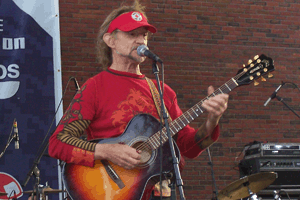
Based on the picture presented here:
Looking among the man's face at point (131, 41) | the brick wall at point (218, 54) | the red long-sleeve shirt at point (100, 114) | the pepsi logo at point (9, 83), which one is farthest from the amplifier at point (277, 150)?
the pepsi logo at point (9, 83)

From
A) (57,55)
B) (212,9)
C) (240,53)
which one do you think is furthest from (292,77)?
(57,55)

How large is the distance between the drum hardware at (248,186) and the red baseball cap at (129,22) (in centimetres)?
211

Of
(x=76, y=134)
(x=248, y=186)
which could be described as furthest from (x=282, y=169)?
(x=76, y=134)

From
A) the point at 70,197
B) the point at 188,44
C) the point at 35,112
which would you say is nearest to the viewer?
the point at 70,197

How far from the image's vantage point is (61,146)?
296cm

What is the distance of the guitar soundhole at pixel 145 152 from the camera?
2.95 m

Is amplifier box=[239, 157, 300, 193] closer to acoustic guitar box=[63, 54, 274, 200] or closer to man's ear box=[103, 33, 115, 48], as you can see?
acoustic guitar box=[63, 54, 274, 200]

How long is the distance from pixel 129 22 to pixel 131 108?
2.05ft

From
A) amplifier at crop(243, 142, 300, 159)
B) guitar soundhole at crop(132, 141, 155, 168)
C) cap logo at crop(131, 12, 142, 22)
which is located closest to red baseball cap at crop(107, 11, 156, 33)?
cap logo at crop(131, 12, 142, 22)

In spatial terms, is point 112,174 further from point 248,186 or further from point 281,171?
point 281,171

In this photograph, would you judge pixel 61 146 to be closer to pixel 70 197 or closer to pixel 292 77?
pixel 70 197

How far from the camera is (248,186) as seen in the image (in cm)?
462

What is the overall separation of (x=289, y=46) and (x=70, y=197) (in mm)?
5487

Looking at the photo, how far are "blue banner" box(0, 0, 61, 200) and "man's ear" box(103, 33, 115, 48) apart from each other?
2572 millimetres
